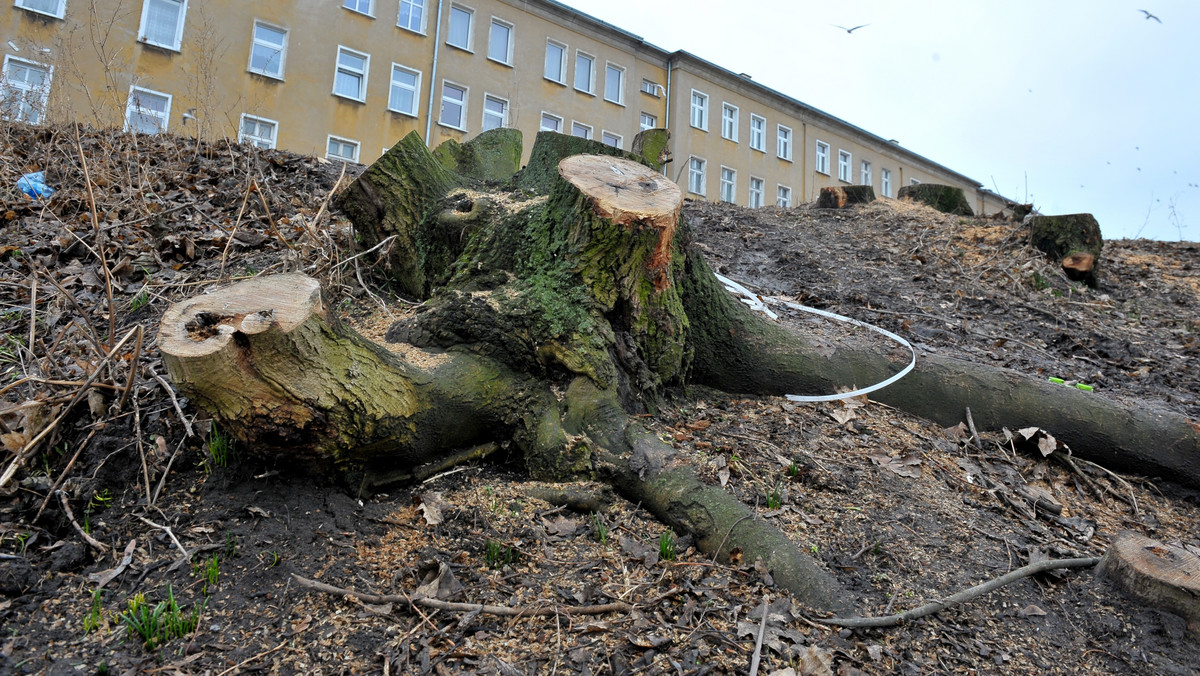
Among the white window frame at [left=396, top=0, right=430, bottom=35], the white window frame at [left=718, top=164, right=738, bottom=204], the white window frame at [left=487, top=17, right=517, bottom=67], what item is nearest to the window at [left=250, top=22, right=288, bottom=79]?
the white window frame at [left=396, top=0, right=430, bottom=35]

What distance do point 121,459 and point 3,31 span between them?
16472mm

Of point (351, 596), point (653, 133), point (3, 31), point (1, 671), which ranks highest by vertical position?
point (3, 31)

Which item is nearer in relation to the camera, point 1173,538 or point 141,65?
point 1173,538

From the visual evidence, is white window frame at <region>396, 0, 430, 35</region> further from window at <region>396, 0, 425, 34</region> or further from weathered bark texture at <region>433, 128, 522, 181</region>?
weathered bark texture at <region>433, 128, 522, 181</region>

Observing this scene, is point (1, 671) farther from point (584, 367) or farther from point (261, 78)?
point (261, 78)

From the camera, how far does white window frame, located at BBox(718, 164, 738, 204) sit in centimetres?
2491

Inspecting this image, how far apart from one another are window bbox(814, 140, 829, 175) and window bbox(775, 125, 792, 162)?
1.70 metres

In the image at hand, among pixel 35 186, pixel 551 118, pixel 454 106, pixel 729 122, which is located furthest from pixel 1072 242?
pixel 729 122

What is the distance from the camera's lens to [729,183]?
82.4 feet

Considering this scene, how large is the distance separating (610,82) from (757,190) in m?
7.38

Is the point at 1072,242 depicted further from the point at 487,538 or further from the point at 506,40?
the point at 506,40

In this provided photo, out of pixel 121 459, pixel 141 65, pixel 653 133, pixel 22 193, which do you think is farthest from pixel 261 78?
pixel 121 459

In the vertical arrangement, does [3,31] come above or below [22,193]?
above

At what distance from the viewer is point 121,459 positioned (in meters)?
2.35
